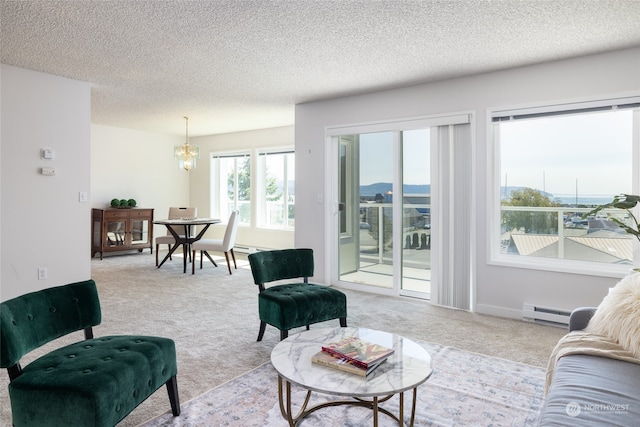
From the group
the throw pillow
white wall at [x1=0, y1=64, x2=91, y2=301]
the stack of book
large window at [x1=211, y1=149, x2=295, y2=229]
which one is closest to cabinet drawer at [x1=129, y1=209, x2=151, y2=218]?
large window at [x1=211, y1=149, x2=295, y2=229]

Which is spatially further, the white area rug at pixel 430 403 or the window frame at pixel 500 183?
the window frame at pixel 500 183

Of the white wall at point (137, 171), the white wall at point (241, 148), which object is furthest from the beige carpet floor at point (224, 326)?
the white wall at point (137, 171)

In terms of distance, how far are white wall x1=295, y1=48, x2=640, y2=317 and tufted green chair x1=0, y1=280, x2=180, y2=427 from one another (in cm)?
317

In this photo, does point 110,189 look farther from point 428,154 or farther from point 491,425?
point 491,425

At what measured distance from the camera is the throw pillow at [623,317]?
1.86 m

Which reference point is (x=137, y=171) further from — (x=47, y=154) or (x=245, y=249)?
(x=47, y=154)

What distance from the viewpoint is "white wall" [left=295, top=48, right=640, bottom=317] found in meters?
3.51

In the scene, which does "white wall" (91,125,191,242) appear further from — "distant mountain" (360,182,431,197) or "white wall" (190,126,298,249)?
"distant mountain" (360,182,431,197)

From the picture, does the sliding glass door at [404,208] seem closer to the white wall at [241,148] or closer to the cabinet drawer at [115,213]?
the white wall at [241,148]

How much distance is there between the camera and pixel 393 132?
185 inches

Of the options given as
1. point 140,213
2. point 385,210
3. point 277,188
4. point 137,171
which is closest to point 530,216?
point 385,210

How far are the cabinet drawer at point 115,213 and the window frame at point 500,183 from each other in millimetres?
6300

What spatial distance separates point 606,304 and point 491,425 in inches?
35.0

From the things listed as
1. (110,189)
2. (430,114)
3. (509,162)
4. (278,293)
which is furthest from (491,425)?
(110,189)
